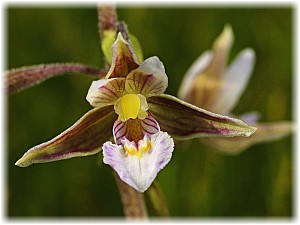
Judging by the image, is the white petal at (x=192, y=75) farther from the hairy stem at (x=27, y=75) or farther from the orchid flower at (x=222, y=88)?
the hairy stem at (x=27, y=75)

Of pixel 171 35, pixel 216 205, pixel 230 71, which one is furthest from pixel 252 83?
pixel 230 71

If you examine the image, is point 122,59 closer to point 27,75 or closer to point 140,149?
point 140,149

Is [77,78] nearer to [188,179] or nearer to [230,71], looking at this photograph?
[188,179]

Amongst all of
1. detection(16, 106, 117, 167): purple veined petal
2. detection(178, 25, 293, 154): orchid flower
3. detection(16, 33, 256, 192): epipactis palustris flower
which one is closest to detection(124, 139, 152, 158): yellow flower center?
detection(16, 33, 256, 192): epipactis palustris flower

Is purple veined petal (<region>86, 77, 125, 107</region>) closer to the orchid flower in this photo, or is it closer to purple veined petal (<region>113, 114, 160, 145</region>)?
purple veined petal (<region>113, 114, 160, 145</region>)

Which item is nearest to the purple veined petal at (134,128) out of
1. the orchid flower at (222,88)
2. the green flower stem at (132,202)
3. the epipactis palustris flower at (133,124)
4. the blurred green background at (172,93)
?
the epipactis palustris flower at (133,124)

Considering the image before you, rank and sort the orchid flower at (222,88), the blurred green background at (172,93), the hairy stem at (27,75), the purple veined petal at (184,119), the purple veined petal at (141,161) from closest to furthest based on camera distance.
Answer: the purple veined petal at (141,161), the purple veined petal at (184,119), the hairy stem at (27,75), the orchid flower at (222,88), the blurred green background at (172,93)

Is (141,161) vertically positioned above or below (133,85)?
below

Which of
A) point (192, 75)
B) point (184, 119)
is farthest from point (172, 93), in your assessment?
point (184, 119)
